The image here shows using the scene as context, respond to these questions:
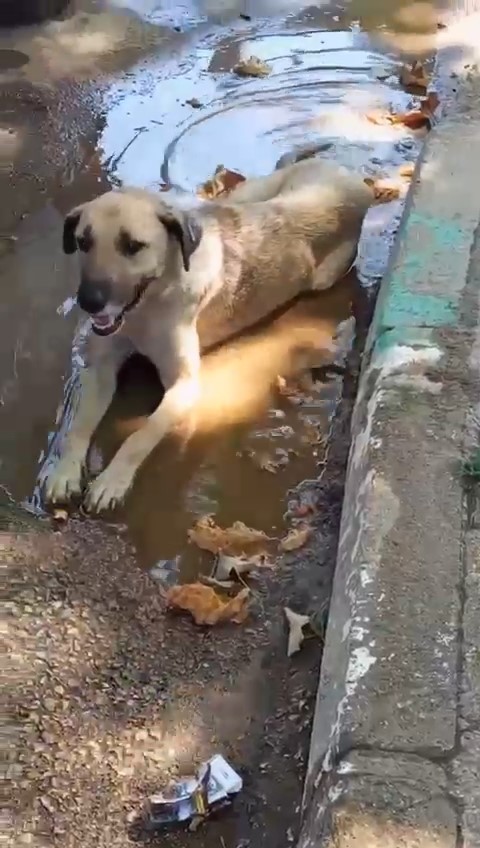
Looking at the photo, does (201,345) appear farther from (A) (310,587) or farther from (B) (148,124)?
(B) (148,124)

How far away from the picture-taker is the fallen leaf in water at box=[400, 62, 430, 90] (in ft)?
20.1

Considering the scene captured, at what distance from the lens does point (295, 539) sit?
3447mm

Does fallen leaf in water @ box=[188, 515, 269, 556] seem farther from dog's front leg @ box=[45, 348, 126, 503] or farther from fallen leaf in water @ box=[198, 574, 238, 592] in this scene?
dog's front leg @ box=[45, 348, 126, 503]

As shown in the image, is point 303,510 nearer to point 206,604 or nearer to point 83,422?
point 206,604

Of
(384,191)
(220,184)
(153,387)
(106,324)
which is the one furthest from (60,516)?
(384,191)

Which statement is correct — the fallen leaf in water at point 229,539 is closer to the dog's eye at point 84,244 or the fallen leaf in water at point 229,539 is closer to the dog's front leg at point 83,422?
the dog's front leg at point 83,422

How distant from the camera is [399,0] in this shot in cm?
725

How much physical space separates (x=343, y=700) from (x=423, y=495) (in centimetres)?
62

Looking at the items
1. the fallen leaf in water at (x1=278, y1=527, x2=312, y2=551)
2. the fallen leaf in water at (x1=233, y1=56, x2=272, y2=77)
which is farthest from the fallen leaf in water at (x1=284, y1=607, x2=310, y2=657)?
the fallen leaf in water at (x1=233, y1=56, x2=272, y2=77)

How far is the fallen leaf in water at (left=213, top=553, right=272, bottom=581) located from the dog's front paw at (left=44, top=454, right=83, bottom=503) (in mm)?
542

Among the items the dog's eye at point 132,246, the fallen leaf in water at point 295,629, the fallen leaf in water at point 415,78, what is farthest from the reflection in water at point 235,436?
the fallen leaf in water at point 415,78

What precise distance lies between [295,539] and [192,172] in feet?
7.96

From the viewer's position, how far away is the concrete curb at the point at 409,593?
86.9 inches

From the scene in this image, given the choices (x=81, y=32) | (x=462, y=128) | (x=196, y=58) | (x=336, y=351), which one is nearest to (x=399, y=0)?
(x=196, y=58)
